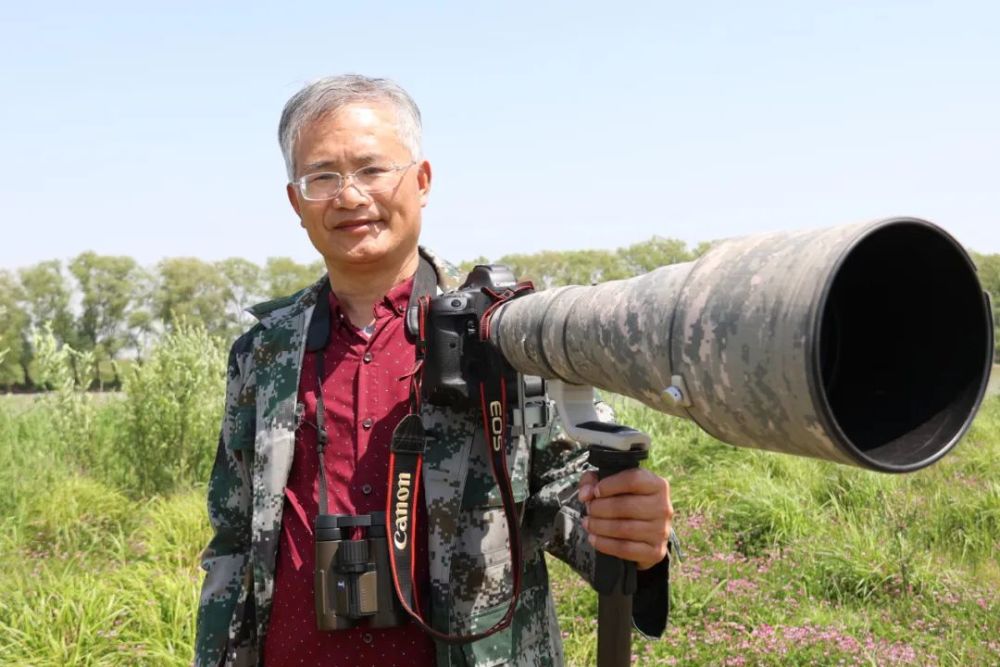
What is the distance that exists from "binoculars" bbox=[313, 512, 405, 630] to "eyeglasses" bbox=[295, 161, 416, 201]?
766mm

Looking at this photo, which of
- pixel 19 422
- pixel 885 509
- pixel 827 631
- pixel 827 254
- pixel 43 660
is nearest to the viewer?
pixel 827 254

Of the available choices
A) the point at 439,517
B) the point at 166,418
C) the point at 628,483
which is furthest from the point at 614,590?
the point at 166,418

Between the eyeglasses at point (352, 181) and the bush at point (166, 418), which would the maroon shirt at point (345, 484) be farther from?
the bush at point (166, 418)

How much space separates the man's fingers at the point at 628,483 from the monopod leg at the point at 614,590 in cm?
1

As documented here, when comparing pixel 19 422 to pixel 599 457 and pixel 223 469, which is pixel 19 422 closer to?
pixel 223 469

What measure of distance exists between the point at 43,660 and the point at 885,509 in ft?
15.4

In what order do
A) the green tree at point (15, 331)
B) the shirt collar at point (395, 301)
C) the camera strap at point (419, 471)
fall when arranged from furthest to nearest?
the green tree at point (15, 331) < the shirt collar at point (395, 301) < the camera strap at point (419, 471)

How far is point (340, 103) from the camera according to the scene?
2.05 meters

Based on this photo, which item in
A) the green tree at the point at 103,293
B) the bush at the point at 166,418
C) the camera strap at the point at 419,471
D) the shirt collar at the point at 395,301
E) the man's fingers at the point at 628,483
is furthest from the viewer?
the green tree at the point at 103,293

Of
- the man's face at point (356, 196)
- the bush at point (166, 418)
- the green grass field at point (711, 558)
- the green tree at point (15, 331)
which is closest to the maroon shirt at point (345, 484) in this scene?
the man's face at point (356, 196)

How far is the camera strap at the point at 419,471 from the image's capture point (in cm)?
174

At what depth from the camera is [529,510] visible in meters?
1.96

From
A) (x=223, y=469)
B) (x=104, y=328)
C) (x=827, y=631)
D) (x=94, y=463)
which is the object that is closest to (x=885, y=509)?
(x=827, y=631)

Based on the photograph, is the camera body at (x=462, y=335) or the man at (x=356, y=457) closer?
the camera body at (x=462, y=335)
